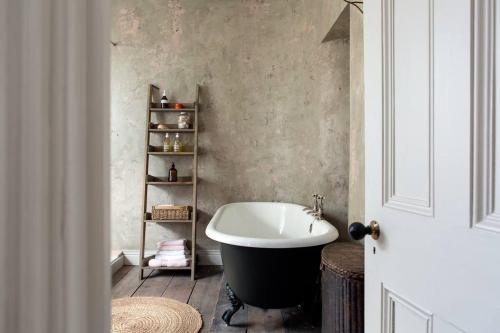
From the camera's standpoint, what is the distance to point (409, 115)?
759mm

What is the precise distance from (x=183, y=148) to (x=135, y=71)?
3.21 feet

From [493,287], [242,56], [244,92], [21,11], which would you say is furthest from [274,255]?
[242,56]

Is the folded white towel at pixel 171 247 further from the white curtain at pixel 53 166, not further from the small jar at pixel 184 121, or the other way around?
the white curtain at pixel 53 166

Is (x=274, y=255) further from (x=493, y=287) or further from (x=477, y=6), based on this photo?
(x=477, y=6)

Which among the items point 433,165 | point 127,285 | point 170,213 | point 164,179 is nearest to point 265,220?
point 170,213

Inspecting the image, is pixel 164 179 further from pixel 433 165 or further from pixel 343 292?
pixel 433 165

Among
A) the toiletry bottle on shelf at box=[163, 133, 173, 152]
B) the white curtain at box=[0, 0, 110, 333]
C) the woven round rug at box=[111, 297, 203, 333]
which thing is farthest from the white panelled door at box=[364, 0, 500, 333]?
the toiletry bottle on shelf at box=[163, 133, 173, 152]

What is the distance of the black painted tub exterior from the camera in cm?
173

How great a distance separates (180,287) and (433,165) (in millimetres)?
2441

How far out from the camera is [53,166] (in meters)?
0.30

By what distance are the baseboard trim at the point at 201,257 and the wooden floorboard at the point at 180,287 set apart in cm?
25

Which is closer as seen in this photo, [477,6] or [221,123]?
[477,6]

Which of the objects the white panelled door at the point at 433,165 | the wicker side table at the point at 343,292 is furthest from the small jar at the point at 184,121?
the white panelled door at the point at 433,165

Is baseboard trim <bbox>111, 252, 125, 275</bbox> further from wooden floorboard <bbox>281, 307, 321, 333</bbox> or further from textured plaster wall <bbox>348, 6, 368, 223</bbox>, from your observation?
textured plaster wall <bbox>348, 6, 368, 223</bbox>
